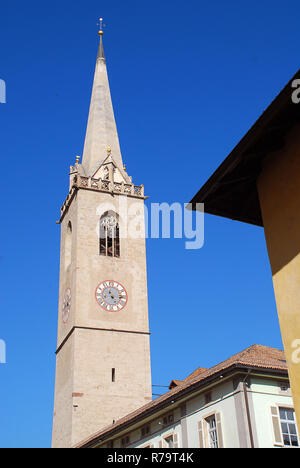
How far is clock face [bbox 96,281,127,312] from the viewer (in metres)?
37.0

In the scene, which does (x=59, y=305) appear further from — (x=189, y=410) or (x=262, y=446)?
(x=262, y=446)

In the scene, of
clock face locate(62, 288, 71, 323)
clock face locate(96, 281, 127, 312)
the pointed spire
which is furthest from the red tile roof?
the pointed spire

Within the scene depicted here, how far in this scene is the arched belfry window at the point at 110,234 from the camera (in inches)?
1559

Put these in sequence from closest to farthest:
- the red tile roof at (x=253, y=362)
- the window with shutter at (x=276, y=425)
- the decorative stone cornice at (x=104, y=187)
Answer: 1. the window with shutter at (x=276, y=425)
2. the red tile roof at (x=253, y=362)
3. the decorative stone cornice at (x=104, y=187)

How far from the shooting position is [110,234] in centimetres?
4031

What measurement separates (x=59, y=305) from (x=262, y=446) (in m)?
23.6

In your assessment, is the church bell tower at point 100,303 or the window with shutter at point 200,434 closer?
the window with shutter at point 200,434

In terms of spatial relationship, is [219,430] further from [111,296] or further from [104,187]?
[104,187]

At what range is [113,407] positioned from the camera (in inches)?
1345

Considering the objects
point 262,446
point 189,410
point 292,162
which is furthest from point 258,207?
point 189,410

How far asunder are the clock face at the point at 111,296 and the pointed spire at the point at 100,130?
867 cm

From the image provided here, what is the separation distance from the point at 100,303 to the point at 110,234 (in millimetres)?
5291

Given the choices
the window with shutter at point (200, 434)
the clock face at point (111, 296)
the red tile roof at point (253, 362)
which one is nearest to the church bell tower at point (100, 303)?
the clock face at point (111, 296)

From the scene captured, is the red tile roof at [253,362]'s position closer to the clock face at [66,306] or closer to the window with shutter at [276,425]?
the window with shutter at [276,425]
